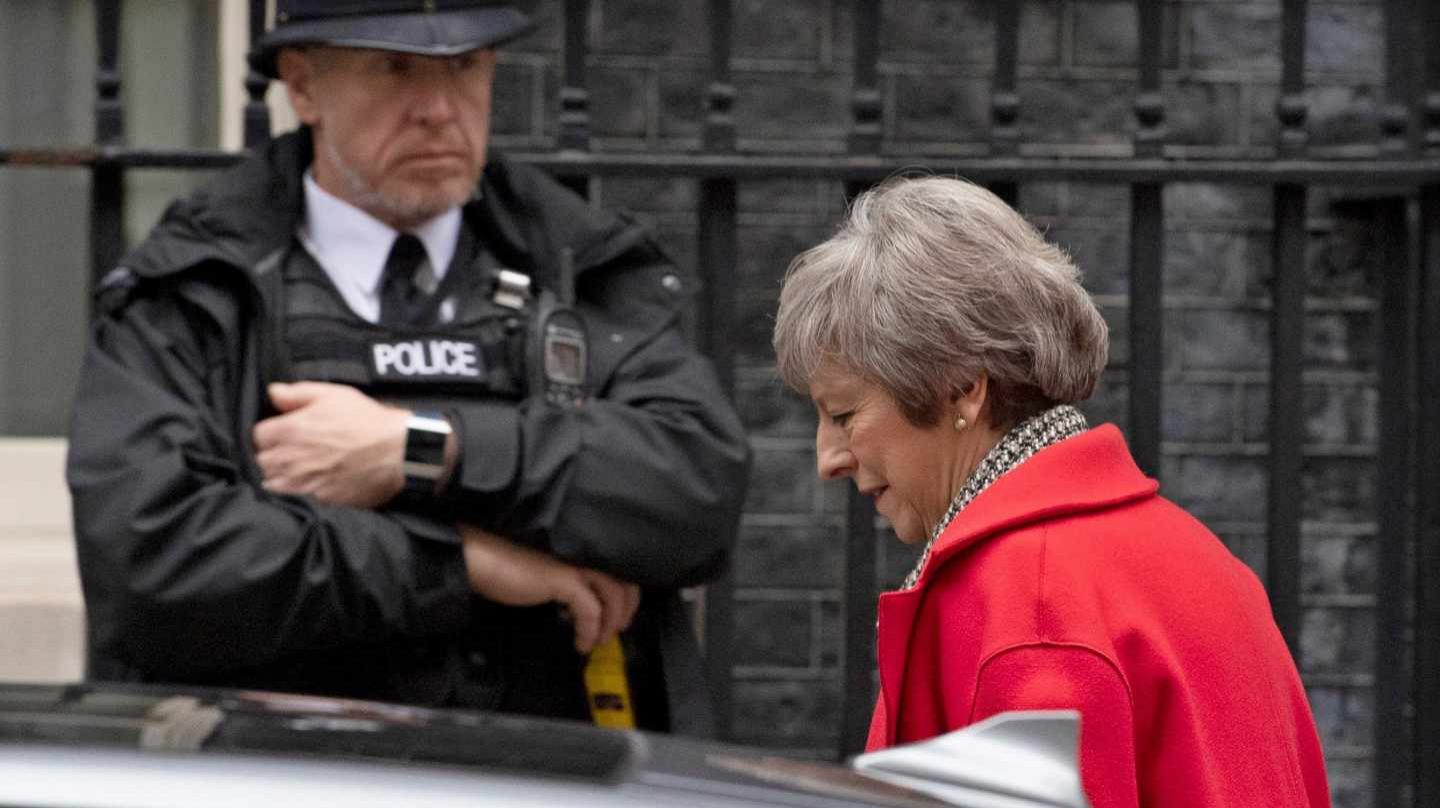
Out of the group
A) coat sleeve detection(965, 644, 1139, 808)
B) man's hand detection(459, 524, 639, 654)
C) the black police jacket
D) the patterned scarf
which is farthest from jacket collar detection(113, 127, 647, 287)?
coat sleeve detection(965, 644, 1139, 808)

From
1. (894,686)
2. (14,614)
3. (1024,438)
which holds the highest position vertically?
(1024,438)

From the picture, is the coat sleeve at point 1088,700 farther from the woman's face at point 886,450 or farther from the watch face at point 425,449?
the watch face at point 425,449

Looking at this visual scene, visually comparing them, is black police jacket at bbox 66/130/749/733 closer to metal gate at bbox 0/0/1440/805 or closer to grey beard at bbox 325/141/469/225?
grey beard at bbox 325/141/469/225

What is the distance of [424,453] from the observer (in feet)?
10.6

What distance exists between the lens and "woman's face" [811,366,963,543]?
240 cm

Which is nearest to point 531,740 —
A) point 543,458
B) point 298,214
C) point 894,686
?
point 894,686

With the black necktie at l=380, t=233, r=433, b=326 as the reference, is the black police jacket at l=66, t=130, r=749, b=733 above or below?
below

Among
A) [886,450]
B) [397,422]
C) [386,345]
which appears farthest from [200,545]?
[886,450]

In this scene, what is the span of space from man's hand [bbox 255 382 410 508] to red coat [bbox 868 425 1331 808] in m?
1.12

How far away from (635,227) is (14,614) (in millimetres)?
1608

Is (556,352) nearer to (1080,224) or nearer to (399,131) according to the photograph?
(399,131)

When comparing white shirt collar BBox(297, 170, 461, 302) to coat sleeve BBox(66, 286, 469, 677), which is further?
white shirt collar BBox(297, 170, 461, 302)

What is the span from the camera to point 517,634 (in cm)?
340

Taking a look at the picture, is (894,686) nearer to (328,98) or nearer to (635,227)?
(635,227)
